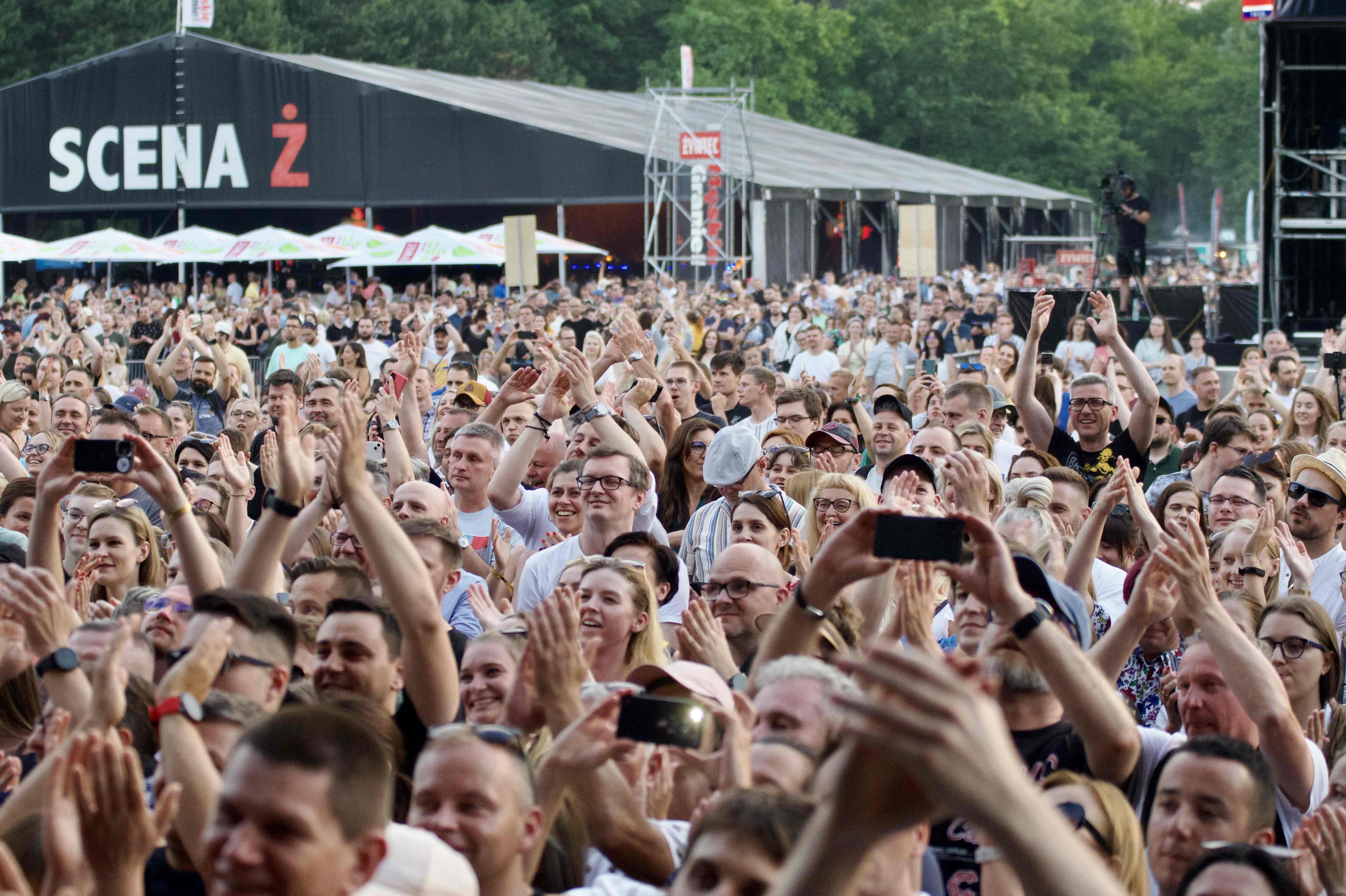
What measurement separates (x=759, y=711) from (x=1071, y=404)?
566cm

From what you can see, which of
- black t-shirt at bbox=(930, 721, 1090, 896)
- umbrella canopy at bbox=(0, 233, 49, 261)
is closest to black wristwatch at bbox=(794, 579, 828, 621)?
black t-shirt at bbox=(930, 721, 1090, 896)

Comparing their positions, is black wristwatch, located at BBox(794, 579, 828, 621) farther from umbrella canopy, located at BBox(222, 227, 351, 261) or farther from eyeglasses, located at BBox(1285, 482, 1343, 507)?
umbrella canopy, located at BBox(222, 227, 351, 261)

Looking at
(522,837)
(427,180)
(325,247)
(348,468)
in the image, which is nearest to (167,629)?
(348,468)

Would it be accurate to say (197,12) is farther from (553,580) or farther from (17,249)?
(553,580)

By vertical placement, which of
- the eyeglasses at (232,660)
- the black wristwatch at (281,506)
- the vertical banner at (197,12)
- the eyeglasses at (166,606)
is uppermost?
the vertical banner at (197,12)

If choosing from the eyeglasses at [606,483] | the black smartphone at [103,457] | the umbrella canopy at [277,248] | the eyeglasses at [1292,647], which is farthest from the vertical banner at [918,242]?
the umbrella canopy at [277,248]

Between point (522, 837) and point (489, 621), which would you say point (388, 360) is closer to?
point (489, 621)

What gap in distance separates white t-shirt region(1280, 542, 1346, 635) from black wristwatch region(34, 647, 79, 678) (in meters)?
4.66

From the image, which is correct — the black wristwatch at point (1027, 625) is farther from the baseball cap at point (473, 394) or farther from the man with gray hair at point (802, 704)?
the baseball cap at point (473, 394)

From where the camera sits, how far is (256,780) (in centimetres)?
276

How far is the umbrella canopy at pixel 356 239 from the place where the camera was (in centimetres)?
3541

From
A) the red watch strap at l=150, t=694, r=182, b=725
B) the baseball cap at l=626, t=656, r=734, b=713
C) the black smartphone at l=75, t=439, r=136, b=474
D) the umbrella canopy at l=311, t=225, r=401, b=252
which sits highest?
the umbrella canopy at l=311, t=225, r=401, b=252

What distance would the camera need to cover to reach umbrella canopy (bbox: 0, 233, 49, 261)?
102 ft

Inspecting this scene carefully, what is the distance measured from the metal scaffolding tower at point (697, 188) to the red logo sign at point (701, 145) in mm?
12
